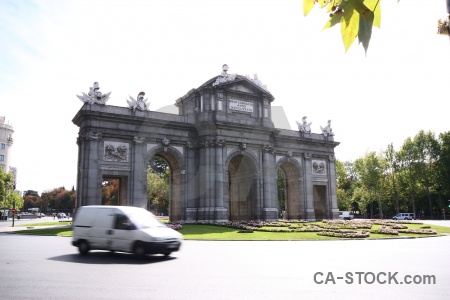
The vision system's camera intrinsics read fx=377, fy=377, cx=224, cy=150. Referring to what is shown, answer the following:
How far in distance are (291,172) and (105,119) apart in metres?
26.7

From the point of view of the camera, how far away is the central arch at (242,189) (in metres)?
45.2

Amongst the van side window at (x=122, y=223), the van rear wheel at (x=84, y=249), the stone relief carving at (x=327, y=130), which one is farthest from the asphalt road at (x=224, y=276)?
the stone relief carving at (x=327, y=130)

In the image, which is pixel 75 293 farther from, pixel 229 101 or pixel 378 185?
pixel 378 185

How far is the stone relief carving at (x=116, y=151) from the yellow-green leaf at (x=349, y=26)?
37.9 meters

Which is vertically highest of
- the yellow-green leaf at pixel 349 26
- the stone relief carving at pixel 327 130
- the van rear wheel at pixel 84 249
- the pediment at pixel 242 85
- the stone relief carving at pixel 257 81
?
the stone relief carving at pixel 257 81

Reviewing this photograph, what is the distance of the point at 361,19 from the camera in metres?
2.34

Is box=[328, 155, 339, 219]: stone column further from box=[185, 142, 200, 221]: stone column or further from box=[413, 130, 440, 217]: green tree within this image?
box=[413, 130, 440, 217]: green tree

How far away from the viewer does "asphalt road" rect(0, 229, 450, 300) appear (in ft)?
29.1

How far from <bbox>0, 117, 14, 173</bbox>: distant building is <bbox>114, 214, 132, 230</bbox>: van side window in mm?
108241

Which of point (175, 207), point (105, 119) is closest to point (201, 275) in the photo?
point (105, 119)

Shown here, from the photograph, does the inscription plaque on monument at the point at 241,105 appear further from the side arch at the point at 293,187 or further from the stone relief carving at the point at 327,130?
the stone relief carving at the point at 327,130

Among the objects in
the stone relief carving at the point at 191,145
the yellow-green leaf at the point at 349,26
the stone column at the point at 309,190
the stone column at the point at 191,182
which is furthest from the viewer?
the stone column at the point at 309,190

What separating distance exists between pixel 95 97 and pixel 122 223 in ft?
80.9

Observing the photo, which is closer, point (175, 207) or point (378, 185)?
point (175, 207)
